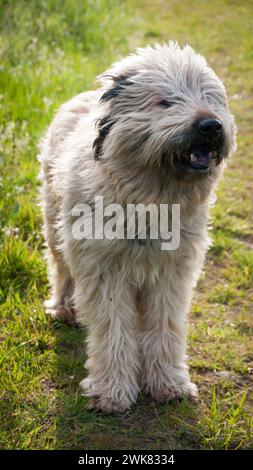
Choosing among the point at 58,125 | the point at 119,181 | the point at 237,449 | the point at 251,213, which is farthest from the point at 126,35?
the point at 237,449

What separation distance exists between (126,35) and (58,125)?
222 inches

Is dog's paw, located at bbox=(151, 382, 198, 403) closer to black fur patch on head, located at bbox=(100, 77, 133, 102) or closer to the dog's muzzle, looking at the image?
the dog's muzzle

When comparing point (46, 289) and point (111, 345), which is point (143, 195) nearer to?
point (111, 345)

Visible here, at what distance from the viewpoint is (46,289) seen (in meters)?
4.68

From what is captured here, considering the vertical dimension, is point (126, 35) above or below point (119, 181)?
above

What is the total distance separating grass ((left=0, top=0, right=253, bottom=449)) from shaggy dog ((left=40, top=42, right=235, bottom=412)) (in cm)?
20

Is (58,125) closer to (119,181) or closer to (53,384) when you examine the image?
(119,181)

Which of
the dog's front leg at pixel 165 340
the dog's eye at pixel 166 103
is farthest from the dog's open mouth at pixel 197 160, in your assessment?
the dog's front leg at pixel 165 340

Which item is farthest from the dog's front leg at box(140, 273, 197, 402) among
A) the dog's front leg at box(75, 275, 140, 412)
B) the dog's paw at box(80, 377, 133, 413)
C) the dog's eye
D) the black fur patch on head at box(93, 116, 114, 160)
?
the dog's eye

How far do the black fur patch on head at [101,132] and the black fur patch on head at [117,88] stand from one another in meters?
0.11

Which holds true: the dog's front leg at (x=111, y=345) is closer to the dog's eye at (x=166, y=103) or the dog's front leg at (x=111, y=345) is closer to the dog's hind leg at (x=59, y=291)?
the dog's hind leg at (x=59, y=291)

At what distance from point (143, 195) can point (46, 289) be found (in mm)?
1583

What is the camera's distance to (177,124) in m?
3.14

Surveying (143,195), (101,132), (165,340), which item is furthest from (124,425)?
(101,132)
